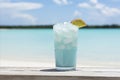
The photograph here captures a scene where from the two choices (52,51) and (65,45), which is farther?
(52,51)

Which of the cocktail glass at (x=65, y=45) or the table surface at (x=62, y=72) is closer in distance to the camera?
the table surface at (x=62, y=72)

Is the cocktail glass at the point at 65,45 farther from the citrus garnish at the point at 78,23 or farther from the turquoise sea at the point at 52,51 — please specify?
the turquoise sea at the point at 52,51

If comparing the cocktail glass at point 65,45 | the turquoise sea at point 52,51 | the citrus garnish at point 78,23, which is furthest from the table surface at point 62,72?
the turquoise sea at point 52,51

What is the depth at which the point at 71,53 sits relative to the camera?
54.6 inches

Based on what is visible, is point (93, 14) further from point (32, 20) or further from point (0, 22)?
point (0, 22)

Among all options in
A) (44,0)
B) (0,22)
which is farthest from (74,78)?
(44,0)

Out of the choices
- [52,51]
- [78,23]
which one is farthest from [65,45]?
[52,51]

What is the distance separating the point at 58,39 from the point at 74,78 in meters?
0.20

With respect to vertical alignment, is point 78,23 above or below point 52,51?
below

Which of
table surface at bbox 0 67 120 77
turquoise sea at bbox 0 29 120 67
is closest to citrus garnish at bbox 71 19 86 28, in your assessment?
table surface at bbox 0 67 120 77

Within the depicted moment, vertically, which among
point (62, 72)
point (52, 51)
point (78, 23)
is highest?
point (52, 51)

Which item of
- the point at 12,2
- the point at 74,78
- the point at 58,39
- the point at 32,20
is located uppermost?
the point at 12,2

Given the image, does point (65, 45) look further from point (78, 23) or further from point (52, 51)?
point (52, 51)

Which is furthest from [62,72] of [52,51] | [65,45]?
[52,51]
